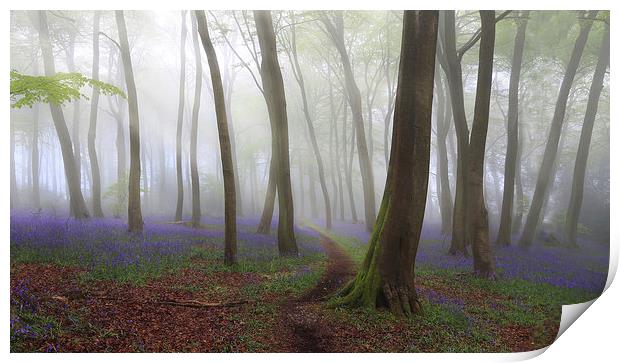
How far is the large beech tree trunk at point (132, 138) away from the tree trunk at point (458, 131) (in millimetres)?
4332

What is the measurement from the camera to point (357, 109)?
543 cm

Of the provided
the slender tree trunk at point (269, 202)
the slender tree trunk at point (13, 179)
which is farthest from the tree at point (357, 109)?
the slender tree trunk at point (13, 179)

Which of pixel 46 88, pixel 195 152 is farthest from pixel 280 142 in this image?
pixel 46 88

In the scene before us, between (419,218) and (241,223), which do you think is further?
(241,223)

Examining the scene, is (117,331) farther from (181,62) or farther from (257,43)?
(257,43)

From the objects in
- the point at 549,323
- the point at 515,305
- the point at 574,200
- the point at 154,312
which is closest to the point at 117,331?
the point at 154,312

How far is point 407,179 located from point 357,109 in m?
1.44

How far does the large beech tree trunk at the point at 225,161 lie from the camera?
16.6ft

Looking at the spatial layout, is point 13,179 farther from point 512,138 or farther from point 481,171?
point 512,138

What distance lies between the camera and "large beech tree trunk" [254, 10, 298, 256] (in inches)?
204

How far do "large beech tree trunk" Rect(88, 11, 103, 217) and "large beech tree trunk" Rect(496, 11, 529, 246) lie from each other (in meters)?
5.47

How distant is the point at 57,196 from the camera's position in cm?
507

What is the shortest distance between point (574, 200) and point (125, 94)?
246 inches

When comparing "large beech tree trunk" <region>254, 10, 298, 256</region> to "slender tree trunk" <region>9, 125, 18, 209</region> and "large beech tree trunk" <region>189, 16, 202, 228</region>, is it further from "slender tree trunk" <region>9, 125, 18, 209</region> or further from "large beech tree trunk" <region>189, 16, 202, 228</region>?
"slender tree trunk" <region>9, 125, 18, 209</region>
